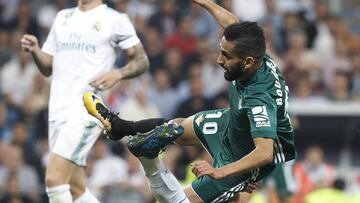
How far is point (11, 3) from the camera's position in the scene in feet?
65.8

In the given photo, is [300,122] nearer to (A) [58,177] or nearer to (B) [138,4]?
(B) [138,4]

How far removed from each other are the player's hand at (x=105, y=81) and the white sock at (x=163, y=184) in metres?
1.14

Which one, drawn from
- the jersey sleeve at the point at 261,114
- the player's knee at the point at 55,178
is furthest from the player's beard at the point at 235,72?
the player's knee at the point at 55,178

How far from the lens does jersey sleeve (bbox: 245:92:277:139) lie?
9.61 meters

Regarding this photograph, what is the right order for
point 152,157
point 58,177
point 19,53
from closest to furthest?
1. point 152,157
2. point 58,177
3. point 19,53

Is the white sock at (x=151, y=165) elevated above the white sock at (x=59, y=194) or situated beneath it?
elevated above

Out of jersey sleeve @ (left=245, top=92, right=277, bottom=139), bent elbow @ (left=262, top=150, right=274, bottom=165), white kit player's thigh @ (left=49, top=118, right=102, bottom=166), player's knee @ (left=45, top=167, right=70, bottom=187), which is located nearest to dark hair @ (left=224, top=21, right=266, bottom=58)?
jersey sleeve @ (left=245, top=92, right=277, bottom=139)

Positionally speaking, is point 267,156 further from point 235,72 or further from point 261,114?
point 235,72

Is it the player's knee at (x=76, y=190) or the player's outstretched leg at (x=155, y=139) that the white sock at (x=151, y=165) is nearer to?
the player's outstretched leg at (x=155, y=139)

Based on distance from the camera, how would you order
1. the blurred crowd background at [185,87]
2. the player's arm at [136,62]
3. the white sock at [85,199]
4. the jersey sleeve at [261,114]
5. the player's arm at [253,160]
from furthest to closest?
1. the blurred crowd background at [185,87]
2. the player's arm at [136,62]
3. the white sock at [85,199]
4. the jersey sleeve at [261,114]
5. the player's arm at [253,160]

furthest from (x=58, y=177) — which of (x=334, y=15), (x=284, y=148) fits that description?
(x=334, y=15)

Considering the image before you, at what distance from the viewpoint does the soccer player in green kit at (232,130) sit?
9625mm

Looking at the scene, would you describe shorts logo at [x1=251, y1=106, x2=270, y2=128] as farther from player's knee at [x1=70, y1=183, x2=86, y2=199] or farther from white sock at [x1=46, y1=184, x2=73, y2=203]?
player's knee at [x1=70, y1=183, x2=86, y2=199]

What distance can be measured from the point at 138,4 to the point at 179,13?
2.47ft
